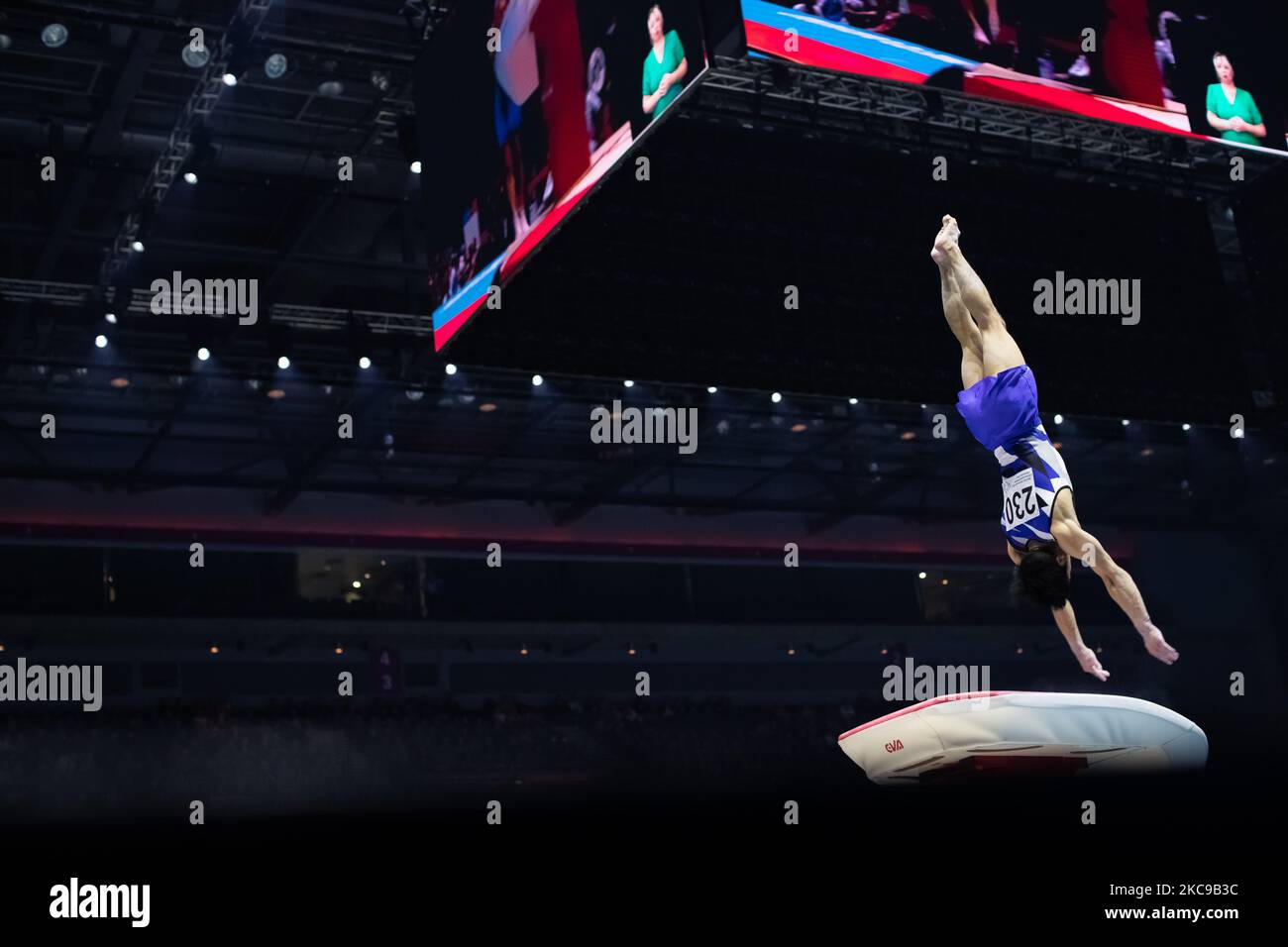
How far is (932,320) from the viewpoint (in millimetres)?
11344

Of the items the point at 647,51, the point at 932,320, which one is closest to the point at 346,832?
the point at 647,51

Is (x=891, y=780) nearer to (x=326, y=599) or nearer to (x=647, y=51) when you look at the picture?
(x=647, y=51)

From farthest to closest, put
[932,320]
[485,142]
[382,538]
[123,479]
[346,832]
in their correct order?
[382,538]
[123,479]
[932,320]
[485,142]
[346,832]

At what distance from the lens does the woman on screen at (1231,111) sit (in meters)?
8.64

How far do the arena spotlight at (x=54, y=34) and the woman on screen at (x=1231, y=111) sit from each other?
7.85 meters

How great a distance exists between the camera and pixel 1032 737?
19.7 feet

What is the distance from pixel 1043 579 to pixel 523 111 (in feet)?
13.6

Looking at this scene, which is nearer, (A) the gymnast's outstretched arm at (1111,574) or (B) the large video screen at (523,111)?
(A) the gymnast's outstretched arm at (1111,574)

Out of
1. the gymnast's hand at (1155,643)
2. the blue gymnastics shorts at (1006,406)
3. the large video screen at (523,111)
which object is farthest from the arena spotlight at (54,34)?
the gymnast's hand at (1155,643)

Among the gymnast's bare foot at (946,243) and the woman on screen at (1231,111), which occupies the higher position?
the woman on screen at (1231,111)

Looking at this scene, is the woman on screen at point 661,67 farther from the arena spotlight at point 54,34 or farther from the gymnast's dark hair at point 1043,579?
the arena spotlight at point 54,34

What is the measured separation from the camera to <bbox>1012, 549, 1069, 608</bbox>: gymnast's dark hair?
Result: 5973mm

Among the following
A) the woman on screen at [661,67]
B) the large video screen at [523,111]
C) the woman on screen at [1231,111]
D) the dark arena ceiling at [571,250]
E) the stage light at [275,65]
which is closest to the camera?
the woman on screen at [661,67]
